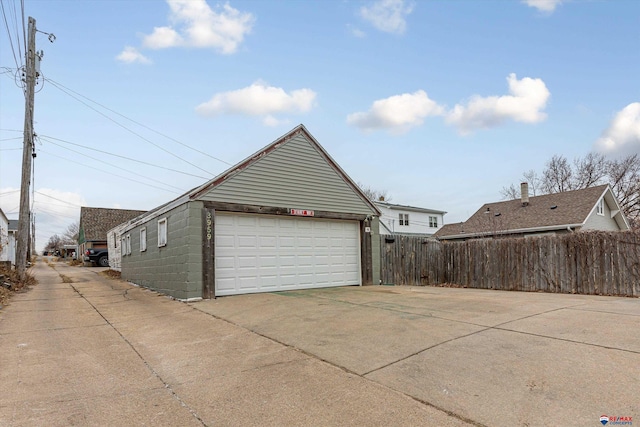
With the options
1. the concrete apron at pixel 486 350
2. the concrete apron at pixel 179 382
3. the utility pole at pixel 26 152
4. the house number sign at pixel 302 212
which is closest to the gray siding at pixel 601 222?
the concrete apron at pixel 486 350

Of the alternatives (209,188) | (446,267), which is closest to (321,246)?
(209,188)

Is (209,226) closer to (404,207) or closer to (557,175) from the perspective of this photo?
(404,207)

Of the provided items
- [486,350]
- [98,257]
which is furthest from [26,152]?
[98,257]

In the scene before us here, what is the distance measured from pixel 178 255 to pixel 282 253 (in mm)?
2895

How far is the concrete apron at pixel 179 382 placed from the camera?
299cm

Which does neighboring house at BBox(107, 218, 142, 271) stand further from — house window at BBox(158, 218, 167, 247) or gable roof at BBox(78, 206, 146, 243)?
house window at BBox(158, 218, 167, 247)

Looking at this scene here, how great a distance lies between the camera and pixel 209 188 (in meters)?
9.60

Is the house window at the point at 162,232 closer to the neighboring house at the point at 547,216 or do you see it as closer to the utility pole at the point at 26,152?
the utility pole at the point at 26,152

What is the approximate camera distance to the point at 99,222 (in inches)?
1383

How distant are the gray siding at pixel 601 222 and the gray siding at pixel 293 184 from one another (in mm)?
13832

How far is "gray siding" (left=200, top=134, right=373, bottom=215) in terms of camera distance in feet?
33.5

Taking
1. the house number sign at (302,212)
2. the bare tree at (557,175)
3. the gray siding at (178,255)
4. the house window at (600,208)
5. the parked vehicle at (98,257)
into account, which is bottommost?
the parked vehicle at (98,257)

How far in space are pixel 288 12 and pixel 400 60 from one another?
4.29 metres

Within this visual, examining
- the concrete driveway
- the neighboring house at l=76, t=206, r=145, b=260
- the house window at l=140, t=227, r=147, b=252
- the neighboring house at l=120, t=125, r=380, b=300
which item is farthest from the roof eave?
the neighboring house at l=76, t=206, r=145, b=260
